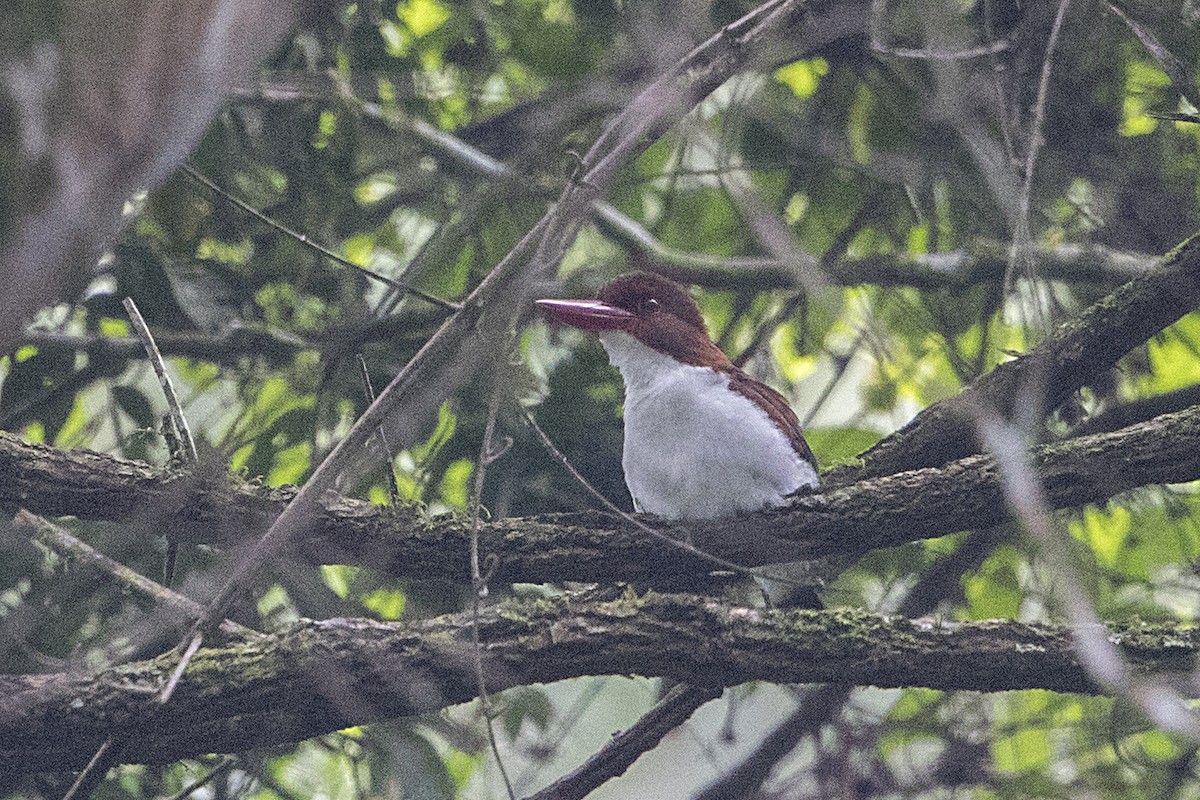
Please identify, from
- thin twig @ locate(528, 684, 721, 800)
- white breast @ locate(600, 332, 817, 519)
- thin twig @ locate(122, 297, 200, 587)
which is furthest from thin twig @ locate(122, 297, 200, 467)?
white breast @ locate(600, 332, 817, 519)

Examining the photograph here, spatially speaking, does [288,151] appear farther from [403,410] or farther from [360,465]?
[360,465]

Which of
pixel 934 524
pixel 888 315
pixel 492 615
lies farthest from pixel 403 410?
pixel 888 315

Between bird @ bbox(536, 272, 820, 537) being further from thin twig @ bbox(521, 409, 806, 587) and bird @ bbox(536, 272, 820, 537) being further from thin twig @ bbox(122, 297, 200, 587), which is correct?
thin twig @ bbox(122, 297, 200, 587)

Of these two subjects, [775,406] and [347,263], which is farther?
[775,406]

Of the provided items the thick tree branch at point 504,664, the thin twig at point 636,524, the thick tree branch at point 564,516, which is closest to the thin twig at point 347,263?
the thin twig at point 636,524

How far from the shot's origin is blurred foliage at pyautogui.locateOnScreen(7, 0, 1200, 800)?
12.3 ft

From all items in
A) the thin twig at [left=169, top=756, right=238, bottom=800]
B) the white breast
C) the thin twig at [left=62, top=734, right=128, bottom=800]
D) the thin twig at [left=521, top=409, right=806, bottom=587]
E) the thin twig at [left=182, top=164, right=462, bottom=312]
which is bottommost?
the thin twig at [left=62, top=734, right=128, bottom=800]

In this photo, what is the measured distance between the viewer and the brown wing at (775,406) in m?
3.64

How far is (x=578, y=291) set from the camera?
14.6ft

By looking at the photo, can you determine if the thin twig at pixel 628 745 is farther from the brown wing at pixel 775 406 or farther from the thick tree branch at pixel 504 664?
the brown wing at pixel 775 406

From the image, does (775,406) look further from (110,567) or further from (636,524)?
(110,567)

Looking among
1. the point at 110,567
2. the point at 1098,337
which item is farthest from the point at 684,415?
the point at 110,567

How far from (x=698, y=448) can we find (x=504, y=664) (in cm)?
100

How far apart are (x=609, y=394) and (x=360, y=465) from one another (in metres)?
1.55
